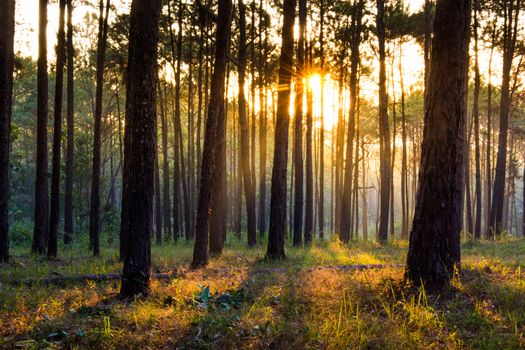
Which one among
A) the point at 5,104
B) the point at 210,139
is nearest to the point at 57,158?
the point at 5,104

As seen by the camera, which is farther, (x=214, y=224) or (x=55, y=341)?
(x=214, y=224)

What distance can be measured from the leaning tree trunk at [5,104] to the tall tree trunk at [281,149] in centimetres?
713

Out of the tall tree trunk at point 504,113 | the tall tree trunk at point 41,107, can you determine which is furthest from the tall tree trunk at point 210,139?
the tall tree trunk at point 504,113

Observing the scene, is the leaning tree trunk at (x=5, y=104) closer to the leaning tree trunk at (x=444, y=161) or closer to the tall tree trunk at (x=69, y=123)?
the tall tree trunk at (x=69, y=123)

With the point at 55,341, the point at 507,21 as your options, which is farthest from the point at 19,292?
the point at 507,21

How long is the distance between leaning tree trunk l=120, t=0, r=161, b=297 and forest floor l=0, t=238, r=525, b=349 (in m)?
0.47

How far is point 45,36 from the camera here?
12.9m

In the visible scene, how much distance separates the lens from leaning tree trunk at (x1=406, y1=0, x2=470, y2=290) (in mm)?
6070

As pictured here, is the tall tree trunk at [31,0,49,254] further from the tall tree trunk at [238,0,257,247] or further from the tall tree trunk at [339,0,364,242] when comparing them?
the tall tree trunk at [339,0,364,242]

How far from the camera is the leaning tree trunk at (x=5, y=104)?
35.1ft

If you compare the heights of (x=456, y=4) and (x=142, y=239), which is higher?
(x=456, y=4)

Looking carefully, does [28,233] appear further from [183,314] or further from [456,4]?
[456,4]

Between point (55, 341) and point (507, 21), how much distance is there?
23.7 m

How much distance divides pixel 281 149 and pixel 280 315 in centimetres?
636
